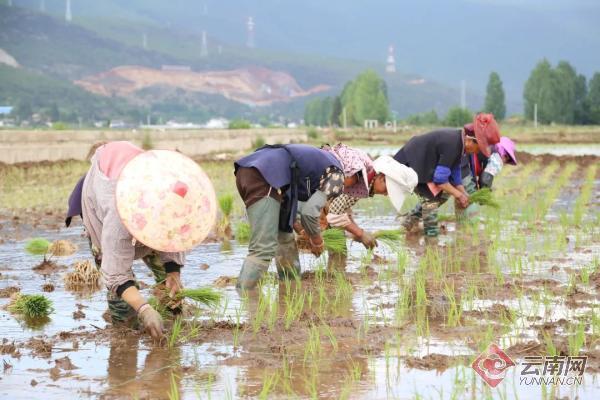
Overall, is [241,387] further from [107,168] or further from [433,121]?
[433,121]

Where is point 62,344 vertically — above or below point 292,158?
below

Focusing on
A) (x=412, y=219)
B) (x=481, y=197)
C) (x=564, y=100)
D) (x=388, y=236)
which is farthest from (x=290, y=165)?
(x=564, y=100)

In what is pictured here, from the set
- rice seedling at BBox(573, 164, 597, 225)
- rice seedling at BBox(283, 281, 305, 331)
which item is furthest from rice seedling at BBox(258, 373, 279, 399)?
rice seedling at BBox(573, 164, 597, 225)

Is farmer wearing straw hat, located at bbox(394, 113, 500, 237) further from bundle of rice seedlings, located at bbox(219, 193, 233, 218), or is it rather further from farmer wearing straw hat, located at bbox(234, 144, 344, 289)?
farmer wearing straw hat, located at bbox(234, 144, 344, 289)

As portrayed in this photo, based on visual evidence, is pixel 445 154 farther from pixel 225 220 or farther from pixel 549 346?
pixel 549 346

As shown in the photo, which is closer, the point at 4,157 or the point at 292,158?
the point at 292,158

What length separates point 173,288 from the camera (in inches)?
221

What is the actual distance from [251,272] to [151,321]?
1588mm

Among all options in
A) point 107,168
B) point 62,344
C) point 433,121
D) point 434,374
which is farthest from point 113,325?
point 433,121

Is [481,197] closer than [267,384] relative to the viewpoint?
No

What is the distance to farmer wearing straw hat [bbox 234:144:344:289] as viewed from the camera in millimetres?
6418

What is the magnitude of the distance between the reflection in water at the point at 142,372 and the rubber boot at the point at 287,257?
74.8 inches

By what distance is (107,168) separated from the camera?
5.24 m

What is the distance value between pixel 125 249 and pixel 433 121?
9850 cm
